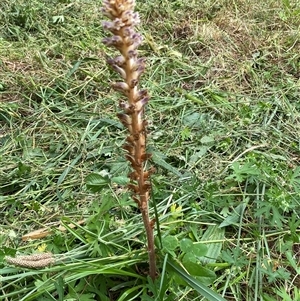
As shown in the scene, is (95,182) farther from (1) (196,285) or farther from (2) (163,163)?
(1) (196,285)

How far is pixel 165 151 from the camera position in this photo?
2.23m

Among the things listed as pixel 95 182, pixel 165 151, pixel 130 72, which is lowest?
pixel 165 151

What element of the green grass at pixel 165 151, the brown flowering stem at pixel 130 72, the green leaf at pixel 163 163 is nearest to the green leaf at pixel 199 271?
the green grass at pixel 165 151

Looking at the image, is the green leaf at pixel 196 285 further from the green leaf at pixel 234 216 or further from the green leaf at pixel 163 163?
the green leaf at pixel 163 163

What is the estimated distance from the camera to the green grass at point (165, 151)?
162 centimetres

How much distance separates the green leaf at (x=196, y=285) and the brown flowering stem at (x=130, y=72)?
22cm

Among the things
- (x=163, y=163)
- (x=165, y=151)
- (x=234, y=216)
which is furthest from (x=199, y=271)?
(x=165, y=151)

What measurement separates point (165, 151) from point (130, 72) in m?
1.09

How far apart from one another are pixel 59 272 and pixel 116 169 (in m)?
0.62

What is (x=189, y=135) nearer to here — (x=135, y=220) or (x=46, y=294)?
(x=135, y=220)

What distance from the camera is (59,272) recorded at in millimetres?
1584

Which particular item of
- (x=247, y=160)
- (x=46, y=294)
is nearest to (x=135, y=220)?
(x=46, y=294)

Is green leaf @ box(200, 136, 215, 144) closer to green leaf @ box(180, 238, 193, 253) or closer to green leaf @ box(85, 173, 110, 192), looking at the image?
green leaf @ box(85, 173, 110, 192)

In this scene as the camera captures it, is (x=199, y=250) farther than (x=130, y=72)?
Yes
